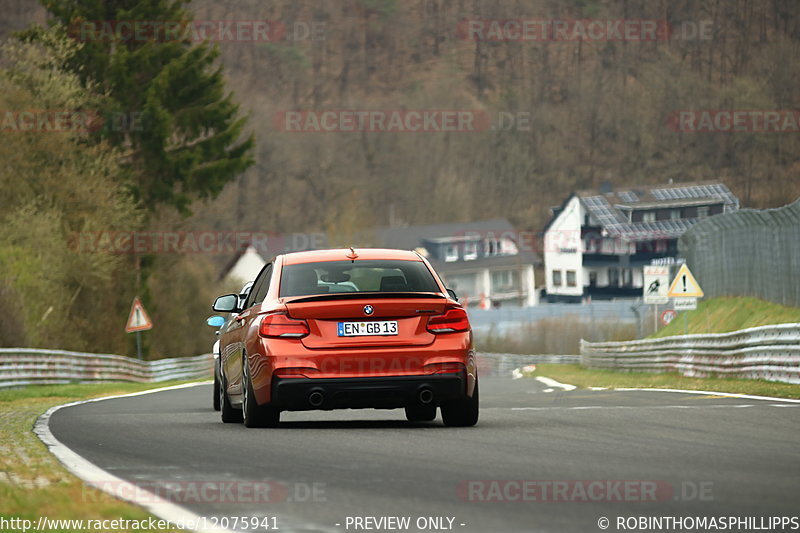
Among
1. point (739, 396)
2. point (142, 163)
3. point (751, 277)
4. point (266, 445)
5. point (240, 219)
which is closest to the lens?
point (266, 445)

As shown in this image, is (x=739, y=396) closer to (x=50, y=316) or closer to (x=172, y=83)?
(x=50, y=316)

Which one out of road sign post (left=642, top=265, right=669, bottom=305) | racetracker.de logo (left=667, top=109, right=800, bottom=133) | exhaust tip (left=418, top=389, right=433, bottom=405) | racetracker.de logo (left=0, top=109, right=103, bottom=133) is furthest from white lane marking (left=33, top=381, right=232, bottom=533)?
racetracker.de logo (left=667, top=109, right=800, bottom=133)

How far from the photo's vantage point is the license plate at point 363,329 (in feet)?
38.1

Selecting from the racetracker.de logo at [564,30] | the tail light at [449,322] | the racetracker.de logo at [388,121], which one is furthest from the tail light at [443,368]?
the racetracker.de logo at [564,30]

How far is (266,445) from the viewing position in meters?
10.6

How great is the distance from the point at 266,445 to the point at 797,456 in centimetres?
377

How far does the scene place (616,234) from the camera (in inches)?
4377

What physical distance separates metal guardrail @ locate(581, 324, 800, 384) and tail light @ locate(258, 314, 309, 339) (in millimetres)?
10042

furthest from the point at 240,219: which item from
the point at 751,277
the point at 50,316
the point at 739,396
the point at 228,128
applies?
the point at 739,396

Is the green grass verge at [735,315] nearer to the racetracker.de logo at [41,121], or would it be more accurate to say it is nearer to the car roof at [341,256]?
the car roof at [341,256]

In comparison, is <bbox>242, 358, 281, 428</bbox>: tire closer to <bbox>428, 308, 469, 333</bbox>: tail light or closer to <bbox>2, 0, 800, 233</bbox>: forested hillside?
<bbox>428, 308, 469, 333</bbox>: tail light

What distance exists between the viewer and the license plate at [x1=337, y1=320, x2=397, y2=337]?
38.1ft

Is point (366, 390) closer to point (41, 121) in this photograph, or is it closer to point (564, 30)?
point (41, 121)

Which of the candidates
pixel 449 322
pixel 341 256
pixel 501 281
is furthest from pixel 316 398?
pixel 501 281
